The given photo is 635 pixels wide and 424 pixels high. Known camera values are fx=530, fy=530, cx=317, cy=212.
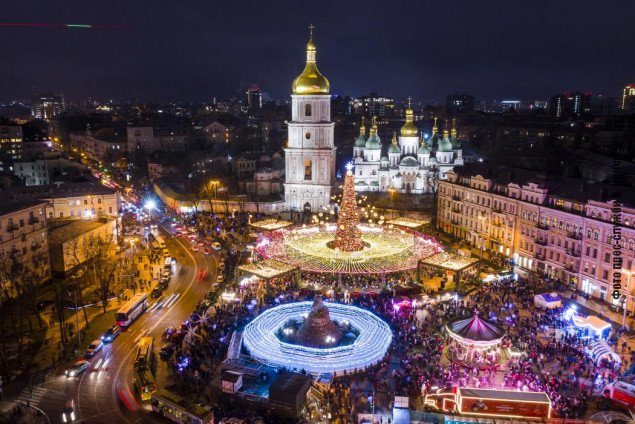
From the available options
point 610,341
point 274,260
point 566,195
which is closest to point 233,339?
point 274,260

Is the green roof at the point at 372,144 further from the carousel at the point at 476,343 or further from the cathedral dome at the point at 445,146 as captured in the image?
the carousel at the point at 476,343

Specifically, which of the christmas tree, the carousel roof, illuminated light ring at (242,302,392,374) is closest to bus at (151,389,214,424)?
illuminated light ring at (242,302,392,374)

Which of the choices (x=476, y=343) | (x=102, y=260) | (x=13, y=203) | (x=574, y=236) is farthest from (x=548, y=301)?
(x=13, y=203)

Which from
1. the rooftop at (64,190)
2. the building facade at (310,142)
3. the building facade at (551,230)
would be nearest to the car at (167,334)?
the rooftop at (64,190)

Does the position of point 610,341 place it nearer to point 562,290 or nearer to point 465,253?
point 562,290

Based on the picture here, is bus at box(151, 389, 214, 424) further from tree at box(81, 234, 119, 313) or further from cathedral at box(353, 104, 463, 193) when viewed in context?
cathedral at box(353, 104, 463, 193)

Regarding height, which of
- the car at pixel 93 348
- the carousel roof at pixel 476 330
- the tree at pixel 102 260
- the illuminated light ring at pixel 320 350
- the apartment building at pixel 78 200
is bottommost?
the car at pixel 93 348
